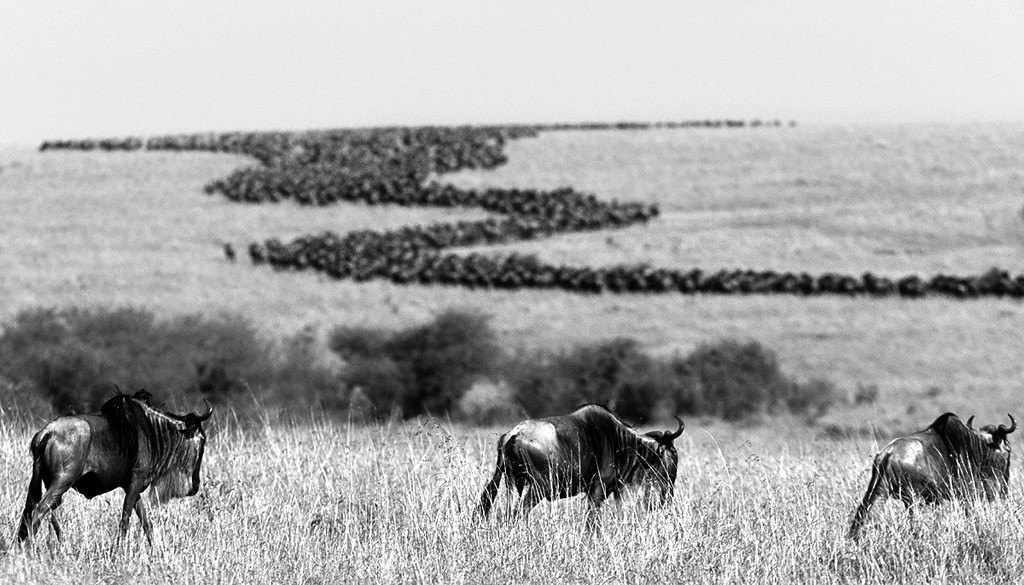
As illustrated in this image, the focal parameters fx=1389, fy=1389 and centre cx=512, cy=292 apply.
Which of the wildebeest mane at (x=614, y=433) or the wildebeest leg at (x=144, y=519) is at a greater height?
the wildebeest mane at (x=614, y=433)

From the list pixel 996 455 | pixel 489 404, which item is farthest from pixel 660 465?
pixel 489 404

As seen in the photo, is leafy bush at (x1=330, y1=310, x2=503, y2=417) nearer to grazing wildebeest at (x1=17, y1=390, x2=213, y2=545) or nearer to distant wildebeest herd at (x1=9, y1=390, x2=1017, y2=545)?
distant wildebeest herd at (x1=9, y1=390, x2=1017, y2=545)

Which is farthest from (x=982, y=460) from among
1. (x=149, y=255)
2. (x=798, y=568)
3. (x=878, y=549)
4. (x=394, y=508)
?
(x=149, y=255)

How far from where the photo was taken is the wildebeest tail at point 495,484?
318 inches

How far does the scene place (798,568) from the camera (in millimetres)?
7684

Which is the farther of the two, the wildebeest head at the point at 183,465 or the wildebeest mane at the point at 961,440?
the wildebeest mane at the point at 961,440

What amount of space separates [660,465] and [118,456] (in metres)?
3.20

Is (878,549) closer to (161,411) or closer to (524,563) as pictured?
(524,563)

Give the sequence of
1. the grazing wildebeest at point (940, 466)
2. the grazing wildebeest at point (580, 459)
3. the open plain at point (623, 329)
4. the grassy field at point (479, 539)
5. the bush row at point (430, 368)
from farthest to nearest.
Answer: the bush row at point (430, 368), the grazing wildebeest at point (940, 466), the grazing wildebeest at point (580, 459), the open plain at point (623, 329), the grassy field at point (479, 539)

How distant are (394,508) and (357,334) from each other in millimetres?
31556

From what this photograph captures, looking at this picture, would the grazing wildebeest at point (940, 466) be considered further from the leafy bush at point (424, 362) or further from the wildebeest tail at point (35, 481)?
the leafy bush at point (424, 362)

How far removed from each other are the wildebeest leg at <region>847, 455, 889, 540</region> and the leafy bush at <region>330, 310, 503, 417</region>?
26.6 m

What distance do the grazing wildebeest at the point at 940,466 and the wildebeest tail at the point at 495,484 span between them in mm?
2112

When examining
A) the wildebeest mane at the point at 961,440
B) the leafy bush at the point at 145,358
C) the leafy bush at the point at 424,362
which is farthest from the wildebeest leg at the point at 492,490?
the leafy bush at the point at 424,362
